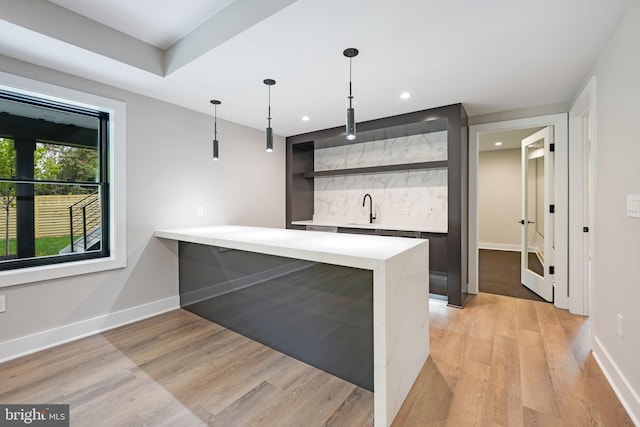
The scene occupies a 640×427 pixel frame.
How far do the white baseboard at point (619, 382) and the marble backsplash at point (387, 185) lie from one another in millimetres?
2025

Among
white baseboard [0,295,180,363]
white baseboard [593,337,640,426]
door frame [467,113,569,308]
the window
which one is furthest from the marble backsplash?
the window

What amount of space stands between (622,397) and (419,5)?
259 centimetres

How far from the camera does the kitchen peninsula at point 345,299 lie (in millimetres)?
1566

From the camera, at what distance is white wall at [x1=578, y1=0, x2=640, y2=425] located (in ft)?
5.55

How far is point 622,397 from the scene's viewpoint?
1.77 metres

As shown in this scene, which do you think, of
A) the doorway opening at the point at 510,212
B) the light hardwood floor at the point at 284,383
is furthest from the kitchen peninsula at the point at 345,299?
the doorway opening at the point at 510,212

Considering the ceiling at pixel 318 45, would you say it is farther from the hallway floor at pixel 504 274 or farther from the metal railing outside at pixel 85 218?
the hallway floor at pixel 504 274

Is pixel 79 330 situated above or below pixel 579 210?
below

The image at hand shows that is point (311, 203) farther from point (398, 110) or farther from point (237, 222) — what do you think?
point (398, 110)

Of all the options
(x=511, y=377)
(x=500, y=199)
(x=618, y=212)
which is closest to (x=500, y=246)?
(x=500, y=199)

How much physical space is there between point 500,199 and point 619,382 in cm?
604

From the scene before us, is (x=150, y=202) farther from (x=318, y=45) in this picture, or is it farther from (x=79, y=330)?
(x=318, y=45)

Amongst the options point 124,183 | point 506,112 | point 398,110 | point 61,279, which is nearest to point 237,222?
point 124,183

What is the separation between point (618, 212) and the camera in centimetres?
191
